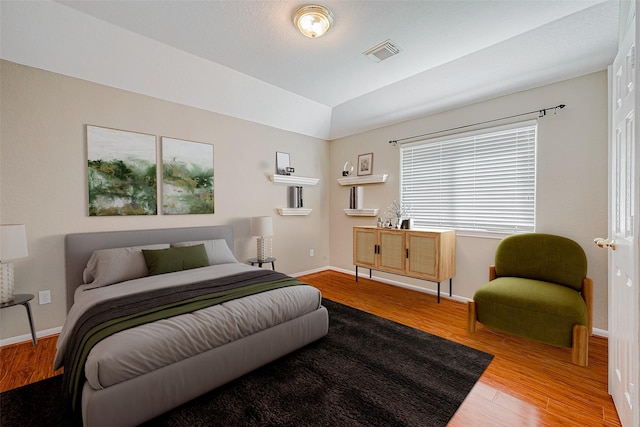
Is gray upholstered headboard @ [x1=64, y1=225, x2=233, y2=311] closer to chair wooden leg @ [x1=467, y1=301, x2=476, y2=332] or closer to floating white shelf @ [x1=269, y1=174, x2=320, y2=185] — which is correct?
floating white shelf @ [x1=269, y1=174, x2=320, y2=185]

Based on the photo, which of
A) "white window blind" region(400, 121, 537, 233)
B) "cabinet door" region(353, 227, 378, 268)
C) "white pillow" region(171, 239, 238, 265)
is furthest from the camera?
"cabinet door" region(353, 227, 378, 268)

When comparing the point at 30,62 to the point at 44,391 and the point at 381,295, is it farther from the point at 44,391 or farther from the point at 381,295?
the point at 381,295

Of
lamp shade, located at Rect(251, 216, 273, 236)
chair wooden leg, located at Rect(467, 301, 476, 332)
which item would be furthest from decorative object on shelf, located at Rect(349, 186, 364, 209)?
chair wooden leg, located at Rect(467, 301, 476, 332)

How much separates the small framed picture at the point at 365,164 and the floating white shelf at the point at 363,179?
5.1 inches

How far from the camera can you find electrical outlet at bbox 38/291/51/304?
257cm

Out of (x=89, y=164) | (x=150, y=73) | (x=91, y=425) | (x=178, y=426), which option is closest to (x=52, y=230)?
(x=89, y=164)

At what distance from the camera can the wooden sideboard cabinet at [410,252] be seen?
11.0 ft

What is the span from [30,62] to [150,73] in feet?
3.08

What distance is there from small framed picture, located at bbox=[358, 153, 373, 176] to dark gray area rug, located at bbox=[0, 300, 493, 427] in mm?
2861

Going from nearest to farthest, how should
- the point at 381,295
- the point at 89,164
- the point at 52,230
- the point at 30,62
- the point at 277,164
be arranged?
the point at 30,62 < the point at 52,230 < the point at 89,164 < the point at 381,295 < the point at 277,164

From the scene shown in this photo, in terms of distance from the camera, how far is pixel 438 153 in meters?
3.81

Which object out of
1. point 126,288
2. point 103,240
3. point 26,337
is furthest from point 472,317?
point 26,337

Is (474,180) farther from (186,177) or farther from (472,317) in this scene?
(186,177)

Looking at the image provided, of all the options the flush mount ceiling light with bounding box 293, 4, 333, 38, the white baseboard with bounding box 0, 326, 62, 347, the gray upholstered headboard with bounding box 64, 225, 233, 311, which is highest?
the flush mount ceiling light with bounding box 293, 4, 333, 38
